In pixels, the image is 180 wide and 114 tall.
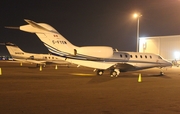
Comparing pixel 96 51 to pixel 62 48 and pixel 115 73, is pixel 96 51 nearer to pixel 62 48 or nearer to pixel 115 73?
pixel 115 73

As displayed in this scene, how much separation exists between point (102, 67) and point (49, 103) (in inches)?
573

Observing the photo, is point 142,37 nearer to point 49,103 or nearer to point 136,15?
point 136,15

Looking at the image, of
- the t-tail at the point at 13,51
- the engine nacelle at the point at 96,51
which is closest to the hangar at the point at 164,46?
the t-tail at the point at 13,51

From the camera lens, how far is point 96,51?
75.3ft

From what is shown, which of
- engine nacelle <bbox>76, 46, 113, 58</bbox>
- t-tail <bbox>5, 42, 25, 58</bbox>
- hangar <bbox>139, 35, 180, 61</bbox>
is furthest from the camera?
hangar <bbox>139, 35, 180, 61</bbox>

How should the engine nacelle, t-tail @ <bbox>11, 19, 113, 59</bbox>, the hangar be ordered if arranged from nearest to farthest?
t-tail @ <bbox>11, 19, 113, 59</bbox> < the engine nacelle < the hangar

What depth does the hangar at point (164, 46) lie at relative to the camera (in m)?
51.7

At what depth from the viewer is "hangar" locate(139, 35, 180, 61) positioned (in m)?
51.7

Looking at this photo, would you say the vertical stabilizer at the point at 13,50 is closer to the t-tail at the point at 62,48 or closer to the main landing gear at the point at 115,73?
the t-tail at the point at 62,48

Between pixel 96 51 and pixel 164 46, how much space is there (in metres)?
35.2

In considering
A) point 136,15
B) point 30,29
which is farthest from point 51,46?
point 136,15

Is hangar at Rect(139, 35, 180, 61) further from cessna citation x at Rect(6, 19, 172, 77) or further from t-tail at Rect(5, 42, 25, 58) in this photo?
cessna citation x at Rect(6, 19, 172, 77)

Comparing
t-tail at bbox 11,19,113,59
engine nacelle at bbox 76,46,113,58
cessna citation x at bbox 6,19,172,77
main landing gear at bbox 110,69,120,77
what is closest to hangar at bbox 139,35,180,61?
cessna citation x at bbox 6,19,172,77

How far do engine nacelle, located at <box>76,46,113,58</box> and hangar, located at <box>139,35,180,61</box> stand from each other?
1276 inches
